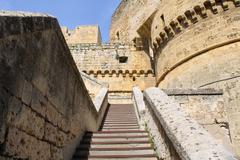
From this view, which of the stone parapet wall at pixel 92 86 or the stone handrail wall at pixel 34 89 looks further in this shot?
the stone parapet wall at pixel 92 86

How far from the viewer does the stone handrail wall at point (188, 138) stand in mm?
2287

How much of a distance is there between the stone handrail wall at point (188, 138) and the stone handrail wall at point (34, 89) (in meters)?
1.37

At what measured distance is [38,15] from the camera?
8.26 ft

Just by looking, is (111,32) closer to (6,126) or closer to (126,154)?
(126,154)

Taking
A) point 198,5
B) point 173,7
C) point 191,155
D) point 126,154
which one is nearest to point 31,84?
point 191,155

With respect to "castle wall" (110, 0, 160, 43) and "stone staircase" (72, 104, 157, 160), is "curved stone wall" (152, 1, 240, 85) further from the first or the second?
"stone staircase" (72, 104, 157, 160)

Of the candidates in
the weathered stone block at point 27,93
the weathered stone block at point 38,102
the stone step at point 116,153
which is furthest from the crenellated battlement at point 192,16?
the weathered stone block at point 27,93

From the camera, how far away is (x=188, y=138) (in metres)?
2.65

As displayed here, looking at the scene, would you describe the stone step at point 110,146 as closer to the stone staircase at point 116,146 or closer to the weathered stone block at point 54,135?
the stone staircase at point 116,146

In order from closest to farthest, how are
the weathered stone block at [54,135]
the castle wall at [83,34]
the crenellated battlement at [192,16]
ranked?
1. the weathered stone block at [54,135]
2. the crenellated battlement at [192,16]
3. the castle wall at [83,34]

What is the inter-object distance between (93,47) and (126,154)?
15314 millimetres

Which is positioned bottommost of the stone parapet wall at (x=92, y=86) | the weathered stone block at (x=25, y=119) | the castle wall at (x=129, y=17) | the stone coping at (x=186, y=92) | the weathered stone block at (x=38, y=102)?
the weathered stone block at (x=25, y=119)

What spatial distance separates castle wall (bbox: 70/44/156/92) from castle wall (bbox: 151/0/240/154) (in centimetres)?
473

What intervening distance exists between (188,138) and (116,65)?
15470 mm
